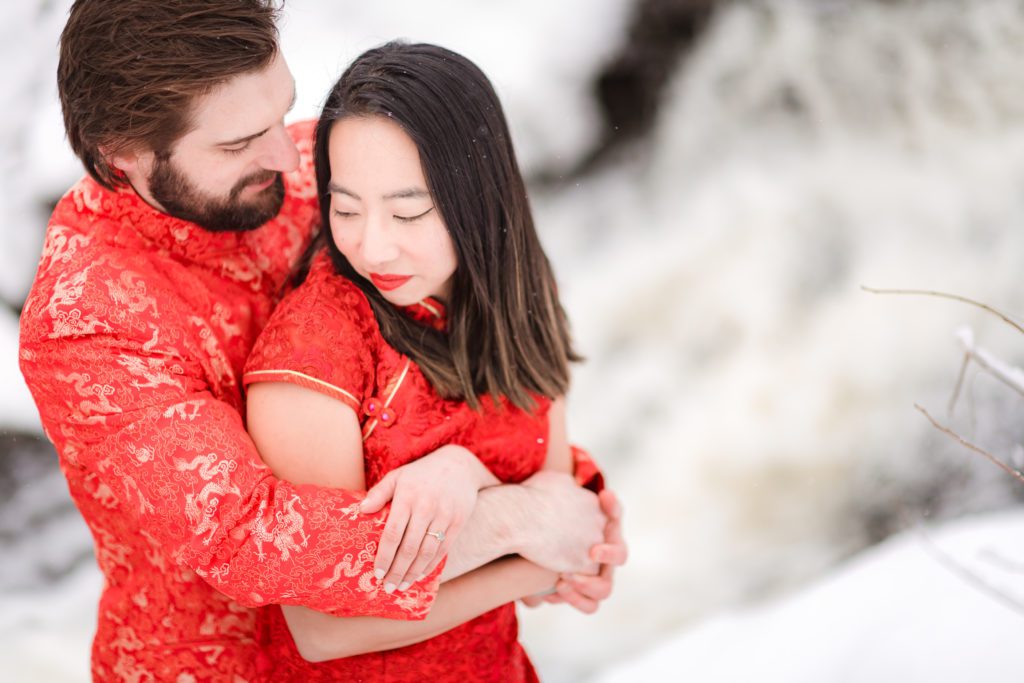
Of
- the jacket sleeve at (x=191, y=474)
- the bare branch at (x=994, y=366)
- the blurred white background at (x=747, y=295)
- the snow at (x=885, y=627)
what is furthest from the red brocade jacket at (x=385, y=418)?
the blurred white background at (x=747, y=295)

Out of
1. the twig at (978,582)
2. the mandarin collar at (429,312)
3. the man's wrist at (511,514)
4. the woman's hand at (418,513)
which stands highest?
the mandarin collar at (429,312)

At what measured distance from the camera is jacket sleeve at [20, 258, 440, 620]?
1208 millimetres

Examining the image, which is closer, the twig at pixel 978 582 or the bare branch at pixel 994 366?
the bare branch at pixel 994 366

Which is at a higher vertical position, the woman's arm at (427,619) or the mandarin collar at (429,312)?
the mandarin collar at (429,312)

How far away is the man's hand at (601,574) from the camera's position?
154 centimetres

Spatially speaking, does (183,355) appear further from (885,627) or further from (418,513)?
(885,627)

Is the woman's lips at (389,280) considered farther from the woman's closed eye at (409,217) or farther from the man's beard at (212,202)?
the man's beard at (212,202)

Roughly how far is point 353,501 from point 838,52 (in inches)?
78.0

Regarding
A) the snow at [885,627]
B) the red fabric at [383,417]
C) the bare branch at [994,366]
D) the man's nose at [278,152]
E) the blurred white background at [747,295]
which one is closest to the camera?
the bare branch at [994,366]

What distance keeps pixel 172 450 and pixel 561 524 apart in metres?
0.54

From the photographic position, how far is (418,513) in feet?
4.10

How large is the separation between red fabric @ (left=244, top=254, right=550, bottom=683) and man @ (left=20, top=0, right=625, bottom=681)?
0.24ft

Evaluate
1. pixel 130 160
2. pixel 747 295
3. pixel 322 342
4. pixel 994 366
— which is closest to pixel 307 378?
pixel 322 342

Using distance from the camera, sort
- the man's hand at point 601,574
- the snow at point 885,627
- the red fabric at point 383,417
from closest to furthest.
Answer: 1. the red fabric at point 383,417
2. the man's hand at point 601,574
3. the snow at point 885,627
